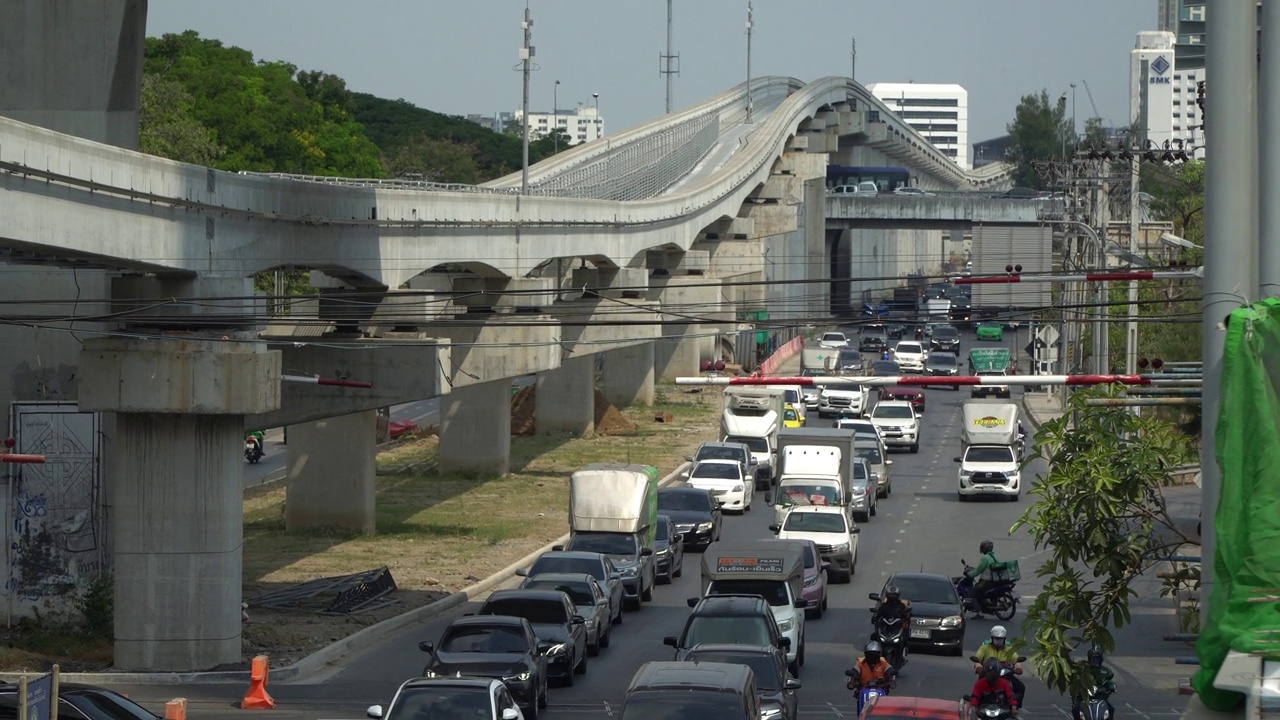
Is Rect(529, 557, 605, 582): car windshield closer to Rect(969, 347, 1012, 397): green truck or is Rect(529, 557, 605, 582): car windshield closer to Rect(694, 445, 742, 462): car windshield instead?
Rect(694, 445, 742, 462): car windshield

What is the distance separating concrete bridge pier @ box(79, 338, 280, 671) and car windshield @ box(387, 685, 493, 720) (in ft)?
29.0

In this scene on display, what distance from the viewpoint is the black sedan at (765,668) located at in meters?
19.1

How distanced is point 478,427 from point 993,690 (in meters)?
36.1

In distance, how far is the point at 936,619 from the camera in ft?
87.2

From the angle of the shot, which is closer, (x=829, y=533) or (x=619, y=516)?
(x=619, y=516)

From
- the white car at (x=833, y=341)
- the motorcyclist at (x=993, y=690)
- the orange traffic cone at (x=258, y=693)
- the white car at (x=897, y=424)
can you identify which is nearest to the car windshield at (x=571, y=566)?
the orange traffic cone at (x=258, y=693)

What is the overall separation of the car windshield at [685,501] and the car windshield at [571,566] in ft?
33.9

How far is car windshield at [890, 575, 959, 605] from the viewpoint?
27.1 meters

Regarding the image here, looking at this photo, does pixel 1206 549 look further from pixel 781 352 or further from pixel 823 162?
pixel 823 162

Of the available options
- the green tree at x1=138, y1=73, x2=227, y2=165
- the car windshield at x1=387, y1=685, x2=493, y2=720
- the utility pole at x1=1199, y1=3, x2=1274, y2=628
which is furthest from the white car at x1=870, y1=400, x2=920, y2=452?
the utility pole at x1=1199, y1=3, x2=1274, y2=628

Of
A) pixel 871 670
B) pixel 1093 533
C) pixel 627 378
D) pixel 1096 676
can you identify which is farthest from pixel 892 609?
pixel 627 378

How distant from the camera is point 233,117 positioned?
97000 mm

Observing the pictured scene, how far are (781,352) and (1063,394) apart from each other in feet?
84.6

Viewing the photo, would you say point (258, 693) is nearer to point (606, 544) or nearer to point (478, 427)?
point (606, 544)
